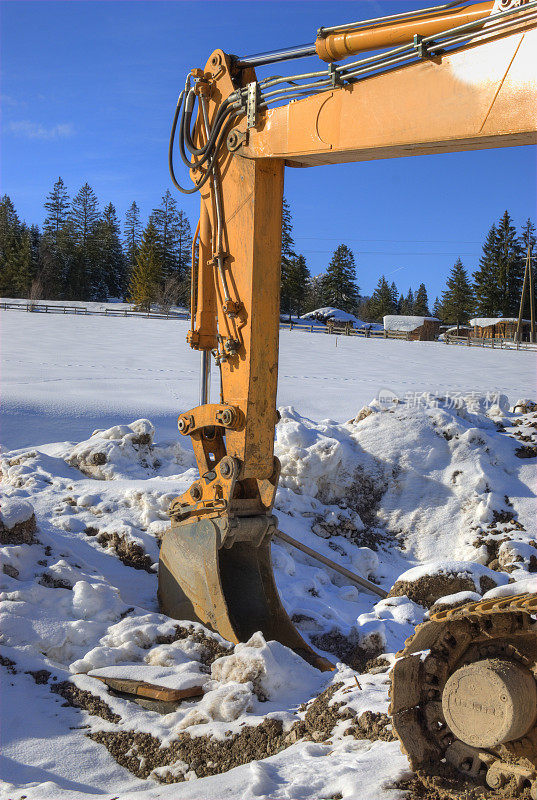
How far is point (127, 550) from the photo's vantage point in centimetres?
628

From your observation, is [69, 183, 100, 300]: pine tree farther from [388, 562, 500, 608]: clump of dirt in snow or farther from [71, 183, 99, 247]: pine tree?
[388, 562, 500, 608]: clump of dirt in snow

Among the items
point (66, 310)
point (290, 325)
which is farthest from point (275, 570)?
point (66, 310)

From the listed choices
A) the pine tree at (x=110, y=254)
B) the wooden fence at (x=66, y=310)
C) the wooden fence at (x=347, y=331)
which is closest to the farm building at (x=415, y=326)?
the wooden fence at (x=347, y=331)

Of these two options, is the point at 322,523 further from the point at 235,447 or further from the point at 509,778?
the point at 509,778

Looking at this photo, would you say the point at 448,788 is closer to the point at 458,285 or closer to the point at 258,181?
the point at 258,181

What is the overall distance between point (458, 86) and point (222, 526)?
3025 mm

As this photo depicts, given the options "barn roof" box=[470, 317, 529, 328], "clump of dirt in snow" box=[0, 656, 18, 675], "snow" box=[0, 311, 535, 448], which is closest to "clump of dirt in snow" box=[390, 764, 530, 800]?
"clump of dirt in snow" box=[0, 656, 18, 675]

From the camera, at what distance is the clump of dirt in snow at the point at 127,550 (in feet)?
20.3

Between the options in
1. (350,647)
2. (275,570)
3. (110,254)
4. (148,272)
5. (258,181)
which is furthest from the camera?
(110,254)

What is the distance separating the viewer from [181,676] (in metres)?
4.38

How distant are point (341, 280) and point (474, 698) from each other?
53.7m

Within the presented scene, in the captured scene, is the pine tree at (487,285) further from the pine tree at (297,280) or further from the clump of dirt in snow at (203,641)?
the clump of dirt in snow at (203,641)

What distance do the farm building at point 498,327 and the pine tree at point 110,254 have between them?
2864 centimetres

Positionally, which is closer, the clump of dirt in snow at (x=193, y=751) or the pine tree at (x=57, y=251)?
the clump of dirt in snow at (x=193, y=751)
